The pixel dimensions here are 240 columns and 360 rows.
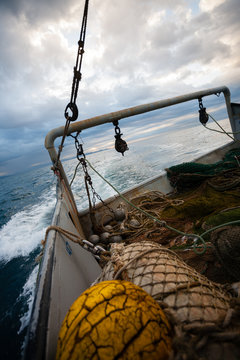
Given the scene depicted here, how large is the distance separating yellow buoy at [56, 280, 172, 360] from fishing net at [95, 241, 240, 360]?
81 millimetres

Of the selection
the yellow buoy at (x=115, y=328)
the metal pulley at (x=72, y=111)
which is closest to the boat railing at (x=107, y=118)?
the metal pulley at (x=72, y=111)

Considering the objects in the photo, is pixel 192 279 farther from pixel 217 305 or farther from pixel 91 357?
Answer: pixel 91 357

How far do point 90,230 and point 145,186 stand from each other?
2.05 metres

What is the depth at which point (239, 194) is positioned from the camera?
3344 millimetres

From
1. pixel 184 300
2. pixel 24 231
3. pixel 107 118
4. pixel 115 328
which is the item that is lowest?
pixel 24 231

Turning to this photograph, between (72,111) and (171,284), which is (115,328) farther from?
(72,111)

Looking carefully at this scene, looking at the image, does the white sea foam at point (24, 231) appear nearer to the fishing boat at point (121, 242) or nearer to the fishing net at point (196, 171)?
the fishing boat at point (121, 242)

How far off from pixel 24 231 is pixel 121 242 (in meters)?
4.42

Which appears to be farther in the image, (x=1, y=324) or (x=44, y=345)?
(x=1, y=324)

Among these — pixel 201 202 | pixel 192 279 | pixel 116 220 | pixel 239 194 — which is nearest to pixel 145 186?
pixel 116 220

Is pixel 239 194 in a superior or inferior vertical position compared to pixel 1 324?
superior

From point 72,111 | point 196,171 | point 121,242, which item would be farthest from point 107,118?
point 196,171

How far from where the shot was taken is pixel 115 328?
682 millimetres

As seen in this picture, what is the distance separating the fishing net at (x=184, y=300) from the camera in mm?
655
